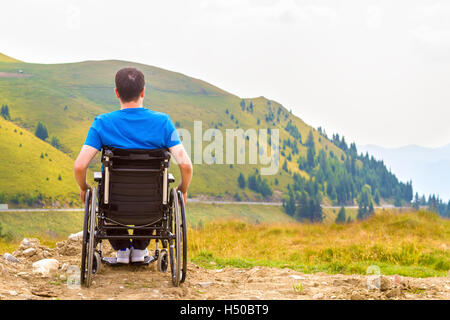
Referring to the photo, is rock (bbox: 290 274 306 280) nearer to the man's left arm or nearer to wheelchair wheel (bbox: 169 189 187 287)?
wheelchair wheel (bbox: 169 189 187 287)

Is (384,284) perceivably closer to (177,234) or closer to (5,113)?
(177,234)

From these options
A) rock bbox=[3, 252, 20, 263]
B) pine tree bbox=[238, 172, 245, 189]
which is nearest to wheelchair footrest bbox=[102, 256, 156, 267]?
rock bbox=[3, 252, 20, 263]

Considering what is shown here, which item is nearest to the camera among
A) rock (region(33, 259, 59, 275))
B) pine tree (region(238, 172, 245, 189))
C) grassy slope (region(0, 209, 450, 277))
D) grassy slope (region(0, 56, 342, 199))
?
rock (region(33, 259, 59, 275))

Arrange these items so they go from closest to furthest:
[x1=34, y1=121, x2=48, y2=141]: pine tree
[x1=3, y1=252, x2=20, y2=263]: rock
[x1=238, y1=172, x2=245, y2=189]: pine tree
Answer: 1. [x1=3, y1=252, x2=20, y2=263]: rock
2. [x1=34, y1=121, x2=48, y2=141]: pine tree
3. [x1=238, y1=172, x2=245, y2=189]: pine tree

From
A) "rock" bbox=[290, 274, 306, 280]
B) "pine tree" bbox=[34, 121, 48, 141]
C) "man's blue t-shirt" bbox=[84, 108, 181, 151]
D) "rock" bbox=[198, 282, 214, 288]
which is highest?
"pine tree" bbox=[34, 121, 48, 141]

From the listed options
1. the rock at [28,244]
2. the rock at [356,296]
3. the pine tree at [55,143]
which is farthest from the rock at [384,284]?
the pine tree at [55,143]

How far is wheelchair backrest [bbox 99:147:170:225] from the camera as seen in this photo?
462 centimetres

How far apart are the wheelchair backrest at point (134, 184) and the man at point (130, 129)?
10 cm

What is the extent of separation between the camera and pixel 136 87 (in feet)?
15.4

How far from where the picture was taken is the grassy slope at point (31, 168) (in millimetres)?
108562

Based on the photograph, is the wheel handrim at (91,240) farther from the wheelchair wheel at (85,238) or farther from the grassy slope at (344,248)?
the grassy slope at (344,248)

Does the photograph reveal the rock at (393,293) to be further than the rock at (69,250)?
No
